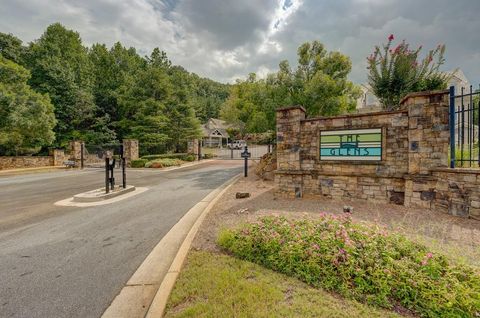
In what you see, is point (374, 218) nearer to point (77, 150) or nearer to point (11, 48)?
point (77, 150)

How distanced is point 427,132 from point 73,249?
8270 millimetres

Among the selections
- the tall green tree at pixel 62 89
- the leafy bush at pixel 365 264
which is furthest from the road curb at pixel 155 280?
the tall green tree at pixel 62 89

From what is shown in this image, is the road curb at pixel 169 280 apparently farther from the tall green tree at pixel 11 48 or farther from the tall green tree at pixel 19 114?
the tall green tree at pixel 11 48

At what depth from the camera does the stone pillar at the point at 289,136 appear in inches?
274

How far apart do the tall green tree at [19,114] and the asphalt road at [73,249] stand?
46.1 ft

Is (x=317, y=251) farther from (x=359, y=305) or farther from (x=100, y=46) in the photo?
(x=100, y=46)

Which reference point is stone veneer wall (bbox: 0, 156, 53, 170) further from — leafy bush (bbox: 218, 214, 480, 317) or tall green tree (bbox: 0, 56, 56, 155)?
leafy bush (bbox: 218, 214, 480, 317)

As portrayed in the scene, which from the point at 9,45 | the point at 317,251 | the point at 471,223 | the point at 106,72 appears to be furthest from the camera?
the point at 106,72

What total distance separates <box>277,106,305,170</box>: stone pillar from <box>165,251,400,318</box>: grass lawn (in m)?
4.51

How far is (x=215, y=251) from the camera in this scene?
11.6 ft

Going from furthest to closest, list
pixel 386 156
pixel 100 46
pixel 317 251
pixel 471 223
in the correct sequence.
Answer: pixel 100 46 → pixel 386 156 → pixel 471 223 → pixel 317 251

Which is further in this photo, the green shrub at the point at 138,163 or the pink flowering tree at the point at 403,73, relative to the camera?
the green shrub at the point at 138,163

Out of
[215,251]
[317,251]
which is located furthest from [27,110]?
[317,251]

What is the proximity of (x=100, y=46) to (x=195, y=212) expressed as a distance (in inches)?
1716
